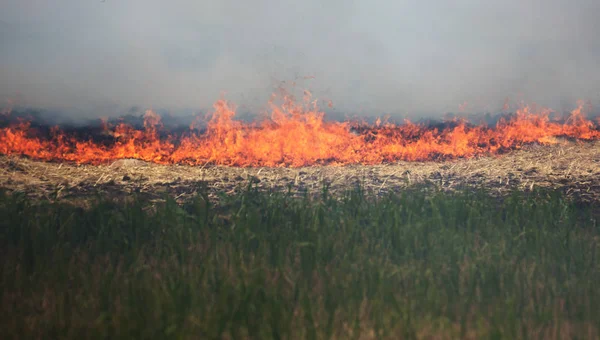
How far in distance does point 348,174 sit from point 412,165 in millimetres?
1247

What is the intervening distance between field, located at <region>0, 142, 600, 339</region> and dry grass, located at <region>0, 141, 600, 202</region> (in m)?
0.04

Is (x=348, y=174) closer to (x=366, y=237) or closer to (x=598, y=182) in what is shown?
(x=366, y=237)

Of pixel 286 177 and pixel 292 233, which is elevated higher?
pixel 286 177

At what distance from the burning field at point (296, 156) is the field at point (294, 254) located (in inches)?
2.4

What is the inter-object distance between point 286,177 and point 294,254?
95.3 inches

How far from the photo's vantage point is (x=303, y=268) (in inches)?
183

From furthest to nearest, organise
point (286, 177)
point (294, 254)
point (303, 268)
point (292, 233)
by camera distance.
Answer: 1. point (286, 177)
2. point (292, 233)
3. point (294, 254)
4. point (303, 268)

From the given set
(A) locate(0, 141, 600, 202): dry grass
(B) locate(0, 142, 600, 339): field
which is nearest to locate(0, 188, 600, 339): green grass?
(B) locate(0, 142, 600, 339): field

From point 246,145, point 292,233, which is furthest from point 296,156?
point 292,233

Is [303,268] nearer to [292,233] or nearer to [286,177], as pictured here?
[292,233]

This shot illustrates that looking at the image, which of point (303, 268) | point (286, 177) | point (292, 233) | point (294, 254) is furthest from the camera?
point (286, 177)

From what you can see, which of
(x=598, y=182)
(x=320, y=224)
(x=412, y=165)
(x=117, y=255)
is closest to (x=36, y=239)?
(x=117, y=255)

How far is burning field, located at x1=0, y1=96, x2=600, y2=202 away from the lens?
7035mm

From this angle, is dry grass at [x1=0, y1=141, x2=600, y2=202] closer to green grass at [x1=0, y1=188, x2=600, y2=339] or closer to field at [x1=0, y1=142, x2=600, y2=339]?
field at [x1=0, y1=142, x2=600, y2=339]
